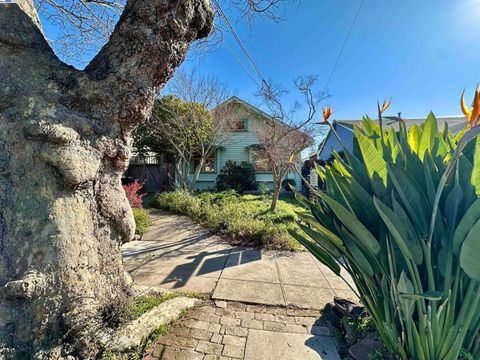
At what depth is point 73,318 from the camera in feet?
5.37

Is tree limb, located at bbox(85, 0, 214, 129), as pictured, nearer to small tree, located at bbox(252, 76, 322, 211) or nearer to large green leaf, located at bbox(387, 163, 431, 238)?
large green leaf, located at bbox(387, 163, 431, 238)

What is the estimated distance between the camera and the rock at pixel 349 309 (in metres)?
2.13

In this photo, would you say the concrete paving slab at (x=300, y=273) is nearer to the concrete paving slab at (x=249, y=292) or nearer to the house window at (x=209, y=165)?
the concrete paving slab at (x=249, y=292)

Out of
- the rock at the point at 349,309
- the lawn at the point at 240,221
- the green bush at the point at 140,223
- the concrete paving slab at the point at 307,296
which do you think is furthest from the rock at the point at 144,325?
the green bush at the point at 140,223

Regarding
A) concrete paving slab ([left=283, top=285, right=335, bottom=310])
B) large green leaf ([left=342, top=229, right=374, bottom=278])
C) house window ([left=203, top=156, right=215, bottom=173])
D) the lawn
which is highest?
house window ([left=203, top=156, right=215, bottom=173])

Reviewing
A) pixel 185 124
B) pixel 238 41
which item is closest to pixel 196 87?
pixel 185 124

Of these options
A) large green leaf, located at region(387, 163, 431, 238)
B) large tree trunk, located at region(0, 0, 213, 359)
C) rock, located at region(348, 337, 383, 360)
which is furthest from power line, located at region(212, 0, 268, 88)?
rock, located at region(348, 337, 383, 360)

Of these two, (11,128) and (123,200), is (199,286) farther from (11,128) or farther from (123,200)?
(11,128)

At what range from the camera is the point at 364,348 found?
1726 millimetres

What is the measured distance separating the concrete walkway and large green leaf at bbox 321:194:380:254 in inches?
72.8

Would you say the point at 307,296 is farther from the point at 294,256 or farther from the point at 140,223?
the point at 140,223

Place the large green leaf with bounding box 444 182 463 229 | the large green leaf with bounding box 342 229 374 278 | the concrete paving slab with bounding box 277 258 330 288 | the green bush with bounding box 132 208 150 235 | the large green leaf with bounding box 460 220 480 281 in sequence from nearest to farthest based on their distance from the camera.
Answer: the large green leaf with bounding box 460 220 480 281 < the large green leaf with bounding box 444 182 463 229 < the large green leaf with bounding box 342 229 374 278 < the concrete paving slab with bounding box 277 258 330 288 < the green bush with bounding box 132 208 150 235

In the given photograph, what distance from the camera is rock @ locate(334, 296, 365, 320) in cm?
213

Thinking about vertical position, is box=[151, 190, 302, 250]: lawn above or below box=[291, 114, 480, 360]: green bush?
below
